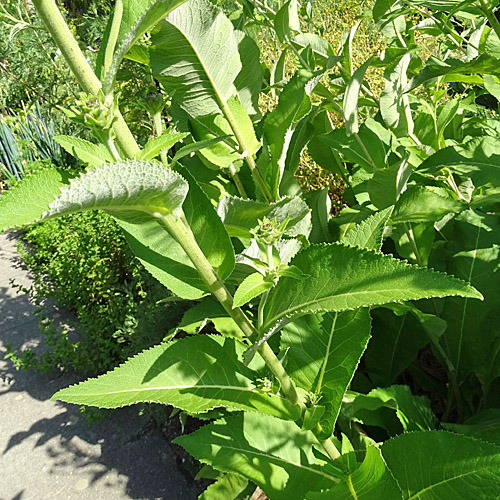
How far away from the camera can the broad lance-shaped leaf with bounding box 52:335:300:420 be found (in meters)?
0.81

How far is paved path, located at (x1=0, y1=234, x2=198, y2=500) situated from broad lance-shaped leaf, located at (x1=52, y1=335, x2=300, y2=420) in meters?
1.49

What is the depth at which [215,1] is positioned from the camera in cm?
140

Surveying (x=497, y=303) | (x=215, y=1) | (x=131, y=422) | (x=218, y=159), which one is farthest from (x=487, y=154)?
(x=131, y=422)

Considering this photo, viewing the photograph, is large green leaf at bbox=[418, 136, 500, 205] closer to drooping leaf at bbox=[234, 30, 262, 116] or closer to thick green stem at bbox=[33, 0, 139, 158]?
drooping leaf at bbox=[234, 30, 262, 116]

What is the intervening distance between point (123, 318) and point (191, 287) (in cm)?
191

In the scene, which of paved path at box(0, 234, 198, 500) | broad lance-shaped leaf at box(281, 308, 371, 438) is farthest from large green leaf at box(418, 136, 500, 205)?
paved path at box(0, 234, 198, 500)

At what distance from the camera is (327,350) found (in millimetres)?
1070

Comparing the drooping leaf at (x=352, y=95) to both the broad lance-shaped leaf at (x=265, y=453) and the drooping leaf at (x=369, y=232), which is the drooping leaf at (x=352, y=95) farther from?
the broad lance-shaped leaf at (x=265, y=453)

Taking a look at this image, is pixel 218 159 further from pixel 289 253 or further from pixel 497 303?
pixel 497 303

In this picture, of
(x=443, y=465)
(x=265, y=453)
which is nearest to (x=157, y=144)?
(x=265, y=453)

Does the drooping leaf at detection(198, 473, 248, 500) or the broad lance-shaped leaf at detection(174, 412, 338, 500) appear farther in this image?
the drooping leaf at detection(198, 473, 248, 500)

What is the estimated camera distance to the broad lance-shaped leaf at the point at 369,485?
0.87m

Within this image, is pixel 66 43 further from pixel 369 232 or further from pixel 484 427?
pixel 484 427

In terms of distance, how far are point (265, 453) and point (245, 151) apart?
2.34 feet
